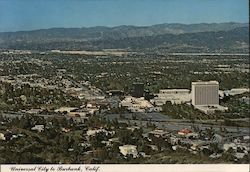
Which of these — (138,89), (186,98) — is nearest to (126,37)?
(138,89)

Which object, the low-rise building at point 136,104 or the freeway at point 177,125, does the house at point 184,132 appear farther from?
the low-rise building at point 136,104

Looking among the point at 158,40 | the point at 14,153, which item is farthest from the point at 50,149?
the point at 158,40

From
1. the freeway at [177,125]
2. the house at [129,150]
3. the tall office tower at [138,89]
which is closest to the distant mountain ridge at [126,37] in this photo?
the tall office tower at [138,89]

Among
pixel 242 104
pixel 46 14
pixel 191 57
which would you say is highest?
pixel 46 14

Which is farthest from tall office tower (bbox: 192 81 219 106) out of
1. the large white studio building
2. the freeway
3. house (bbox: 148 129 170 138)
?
house (bbox: 148 129 170 138)

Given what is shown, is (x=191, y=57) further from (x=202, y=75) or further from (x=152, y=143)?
(x=152, y=143)

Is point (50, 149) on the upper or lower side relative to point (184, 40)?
lower
